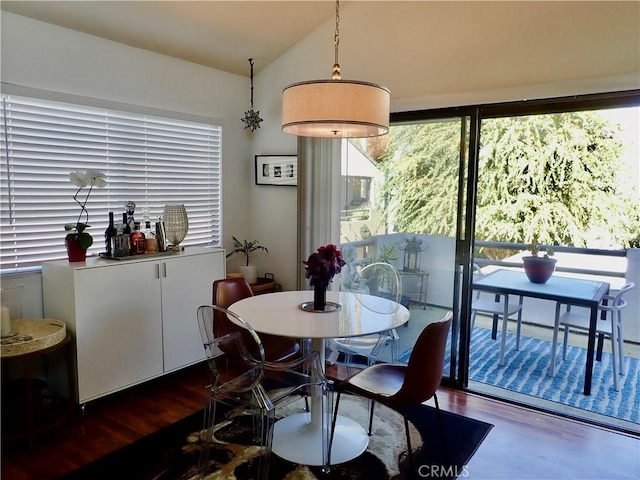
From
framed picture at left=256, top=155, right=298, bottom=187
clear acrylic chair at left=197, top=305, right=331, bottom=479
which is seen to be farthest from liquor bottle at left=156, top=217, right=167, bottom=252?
framed picture at left=256, top=155, right=298, bottom=187

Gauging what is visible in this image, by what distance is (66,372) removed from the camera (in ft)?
9.09

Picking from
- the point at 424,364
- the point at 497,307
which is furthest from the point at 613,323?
the point at 424,364

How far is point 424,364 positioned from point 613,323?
Result: 7.00 ft

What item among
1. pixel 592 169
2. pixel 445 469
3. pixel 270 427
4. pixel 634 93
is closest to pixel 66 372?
pixel 270 427

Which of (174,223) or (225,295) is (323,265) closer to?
(225,295)

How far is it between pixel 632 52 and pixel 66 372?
382 cm

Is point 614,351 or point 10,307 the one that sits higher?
point 10,307

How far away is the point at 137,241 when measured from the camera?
10.1ft

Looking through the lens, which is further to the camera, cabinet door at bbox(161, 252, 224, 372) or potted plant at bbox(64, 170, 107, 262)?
cabinet door at bbox(161, 252, 224, 372)

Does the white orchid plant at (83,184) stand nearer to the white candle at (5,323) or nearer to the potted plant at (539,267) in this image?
the white candle at (5,323)

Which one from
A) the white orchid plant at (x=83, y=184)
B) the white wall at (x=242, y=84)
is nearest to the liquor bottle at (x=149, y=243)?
the white orchid plant at (x=83, y=184)

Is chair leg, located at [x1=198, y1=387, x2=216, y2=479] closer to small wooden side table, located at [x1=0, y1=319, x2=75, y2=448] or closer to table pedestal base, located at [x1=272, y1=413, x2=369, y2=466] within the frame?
table pedestal base, located at [x1=272, y1=413, x2=369, y2=466]

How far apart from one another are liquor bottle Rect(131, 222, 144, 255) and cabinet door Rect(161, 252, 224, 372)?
184mm

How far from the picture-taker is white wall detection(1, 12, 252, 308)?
266cm
